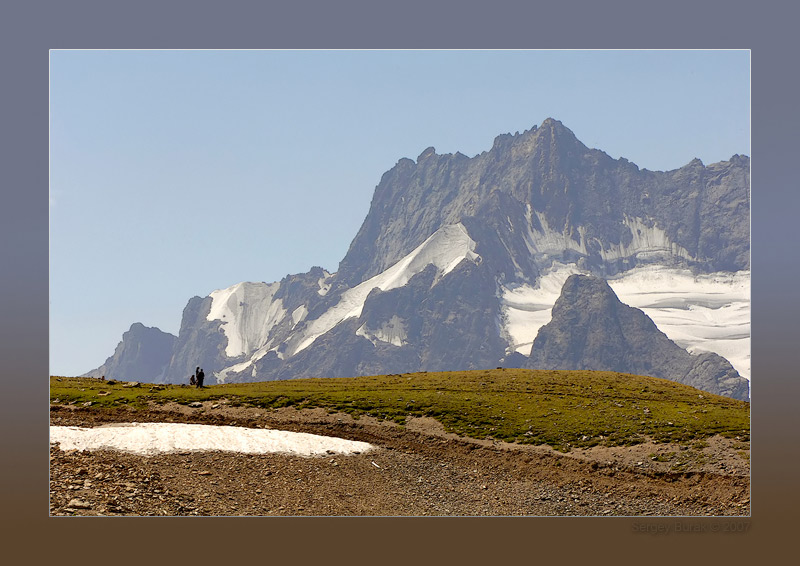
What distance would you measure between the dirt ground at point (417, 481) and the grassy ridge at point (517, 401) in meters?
3.96

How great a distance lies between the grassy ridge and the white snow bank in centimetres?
1302

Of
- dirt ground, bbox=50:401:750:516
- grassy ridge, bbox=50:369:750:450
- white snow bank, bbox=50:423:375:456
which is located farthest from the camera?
grassy ridge, bbox=50:369:750:450

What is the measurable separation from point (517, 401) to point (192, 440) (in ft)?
122

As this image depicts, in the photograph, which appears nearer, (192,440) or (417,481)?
(417,481)

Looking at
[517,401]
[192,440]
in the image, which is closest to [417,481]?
[192,440]

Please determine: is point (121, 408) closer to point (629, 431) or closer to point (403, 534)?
point (403, 534)

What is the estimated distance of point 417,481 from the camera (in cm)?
6319

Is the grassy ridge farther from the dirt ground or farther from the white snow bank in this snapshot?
the white snow bank

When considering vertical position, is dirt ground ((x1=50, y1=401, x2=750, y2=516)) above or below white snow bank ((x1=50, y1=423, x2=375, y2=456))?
below

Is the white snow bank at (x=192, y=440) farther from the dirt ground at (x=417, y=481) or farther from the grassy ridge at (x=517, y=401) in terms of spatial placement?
the grassy ridge at (x=517, y=401)

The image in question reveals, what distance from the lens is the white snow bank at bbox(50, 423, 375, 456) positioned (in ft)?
204

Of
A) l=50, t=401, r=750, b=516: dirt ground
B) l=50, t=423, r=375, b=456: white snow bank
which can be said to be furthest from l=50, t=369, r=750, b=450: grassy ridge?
l=50, t=423, r=375, b=456: white snow bank

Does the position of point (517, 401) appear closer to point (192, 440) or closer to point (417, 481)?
point (417, 481)

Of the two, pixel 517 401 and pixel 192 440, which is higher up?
pixel 517 401
